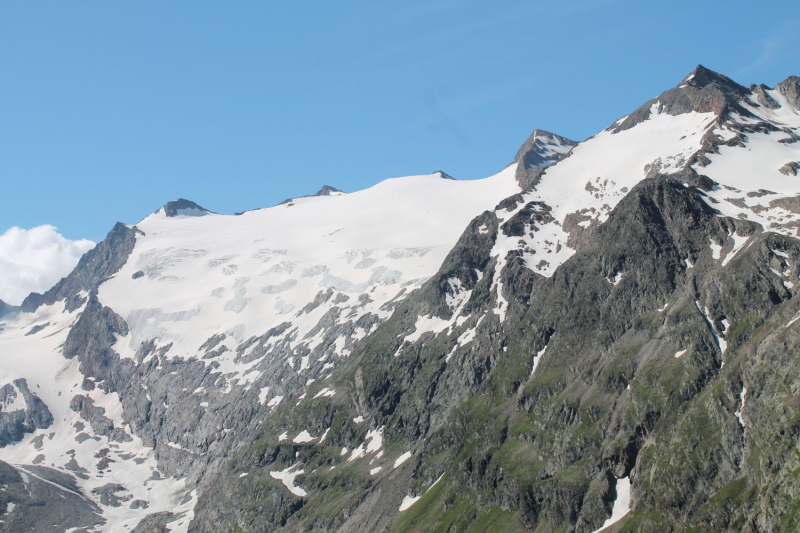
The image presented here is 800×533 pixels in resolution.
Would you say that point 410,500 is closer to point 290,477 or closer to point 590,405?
point 590,405

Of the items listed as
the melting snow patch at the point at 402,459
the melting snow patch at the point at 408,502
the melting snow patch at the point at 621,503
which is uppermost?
the melting snow patch at the point at 402,459

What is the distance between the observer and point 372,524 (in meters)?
141

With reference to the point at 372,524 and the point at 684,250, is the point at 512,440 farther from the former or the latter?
the point at 684,250

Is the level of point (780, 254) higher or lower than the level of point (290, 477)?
higher

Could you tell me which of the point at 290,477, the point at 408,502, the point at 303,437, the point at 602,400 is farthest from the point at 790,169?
the point at 290,477

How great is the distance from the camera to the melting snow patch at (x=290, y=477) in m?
177

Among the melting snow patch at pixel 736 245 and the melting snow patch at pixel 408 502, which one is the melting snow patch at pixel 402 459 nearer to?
the melting snow patch at pixel 408 502

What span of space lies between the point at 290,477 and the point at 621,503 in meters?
106

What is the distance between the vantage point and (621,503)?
104m

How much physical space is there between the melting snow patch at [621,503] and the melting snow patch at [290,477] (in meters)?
95.5

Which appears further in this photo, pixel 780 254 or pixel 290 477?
pixel 290 477

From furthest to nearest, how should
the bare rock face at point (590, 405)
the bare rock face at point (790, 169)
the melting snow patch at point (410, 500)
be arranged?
the bare rock face at point (790, 169)
the melting snow patch at point (410, 500)
the bare rock face at point (590, 405)

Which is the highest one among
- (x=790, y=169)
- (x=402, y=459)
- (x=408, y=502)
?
(x=790, y=169)

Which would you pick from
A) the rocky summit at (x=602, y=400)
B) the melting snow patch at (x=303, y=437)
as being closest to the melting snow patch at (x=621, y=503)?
the rocky summit at (x=602, y=400)
